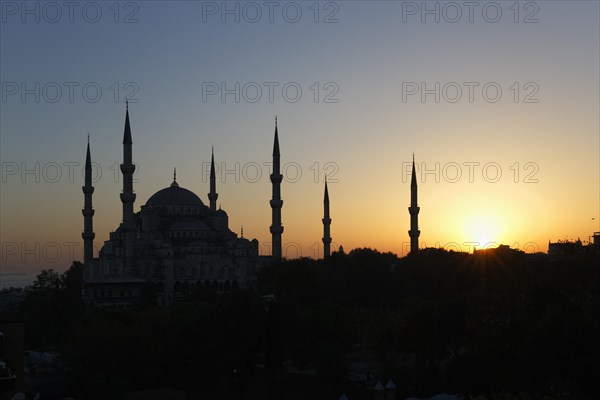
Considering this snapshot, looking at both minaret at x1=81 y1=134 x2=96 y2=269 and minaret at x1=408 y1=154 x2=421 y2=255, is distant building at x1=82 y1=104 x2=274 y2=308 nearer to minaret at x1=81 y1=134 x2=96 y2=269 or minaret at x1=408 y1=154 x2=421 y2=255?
minaret at x1=81 y1=134 x2=96 y2=269

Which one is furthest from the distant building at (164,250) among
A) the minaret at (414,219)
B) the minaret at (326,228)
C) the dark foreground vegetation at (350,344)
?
the dark foreground vegetation at (350,344)

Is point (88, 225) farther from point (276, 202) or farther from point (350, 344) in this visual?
point (350, 344)

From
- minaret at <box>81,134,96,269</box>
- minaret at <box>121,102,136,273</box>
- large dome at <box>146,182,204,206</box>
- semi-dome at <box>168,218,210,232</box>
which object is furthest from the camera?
large dome at <box>146,182,204,206</box>

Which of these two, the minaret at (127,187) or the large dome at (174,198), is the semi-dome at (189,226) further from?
the minaret at (127,187)

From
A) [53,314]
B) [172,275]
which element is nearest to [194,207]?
[172,275]

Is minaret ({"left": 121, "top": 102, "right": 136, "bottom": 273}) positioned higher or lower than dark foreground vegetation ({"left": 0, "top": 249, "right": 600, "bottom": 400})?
higher

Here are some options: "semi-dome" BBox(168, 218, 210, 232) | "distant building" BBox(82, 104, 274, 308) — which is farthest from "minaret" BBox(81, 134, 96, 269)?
"semi-dome" BBox(168, 218, 210, 232)

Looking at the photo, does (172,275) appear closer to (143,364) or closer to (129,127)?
(129,127)

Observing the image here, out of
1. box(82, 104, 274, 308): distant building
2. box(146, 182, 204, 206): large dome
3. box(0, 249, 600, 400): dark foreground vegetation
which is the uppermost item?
box(146, 182, 204, 206): large dome
